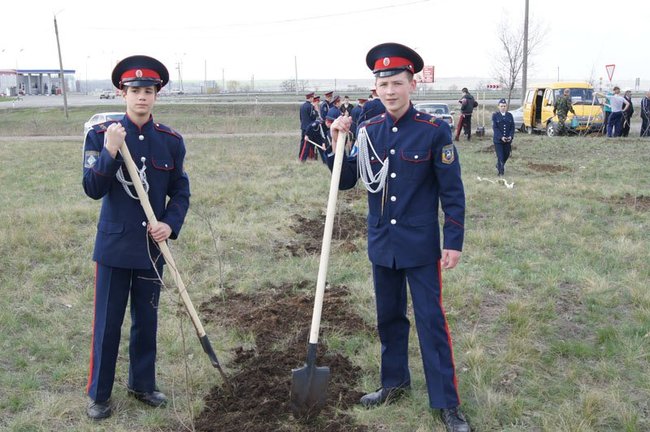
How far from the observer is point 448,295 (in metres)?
5.77

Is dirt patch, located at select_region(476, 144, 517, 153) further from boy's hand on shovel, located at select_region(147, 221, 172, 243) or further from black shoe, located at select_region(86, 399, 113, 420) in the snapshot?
Result: black shoe, located at select_region(86, 399, 113, 420)

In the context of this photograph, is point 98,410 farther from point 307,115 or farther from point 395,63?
point 307,115

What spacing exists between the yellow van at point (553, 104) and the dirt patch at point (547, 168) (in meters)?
7.92

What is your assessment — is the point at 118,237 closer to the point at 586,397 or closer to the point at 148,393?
the point at 148,393

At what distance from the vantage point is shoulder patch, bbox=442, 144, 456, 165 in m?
3.47

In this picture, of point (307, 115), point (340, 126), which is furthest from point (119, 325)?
point (307, 115)

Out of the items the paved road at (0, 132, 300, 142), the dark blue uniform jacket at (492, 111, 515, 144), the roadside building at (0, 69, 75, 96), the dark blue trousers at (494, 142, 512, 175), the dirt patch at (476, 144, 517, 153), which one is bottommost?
the dirt patch at (476, 144, 517, 153)

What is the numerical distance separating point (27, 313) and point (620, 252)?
5883mm

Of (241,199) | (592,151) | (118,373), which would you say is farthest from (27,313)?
(592,151)

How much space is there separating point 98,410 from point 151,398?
0.31 metres

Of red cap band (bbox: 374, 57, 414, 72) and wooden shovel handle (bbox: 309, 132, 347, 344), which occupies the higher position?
red cap band (bbox: 374, 57, 414, 72)

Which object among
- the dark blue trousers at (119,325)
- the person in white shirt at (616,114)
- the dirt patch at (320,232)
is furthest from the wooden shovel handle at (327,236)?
the person in white shirt at (616,114)

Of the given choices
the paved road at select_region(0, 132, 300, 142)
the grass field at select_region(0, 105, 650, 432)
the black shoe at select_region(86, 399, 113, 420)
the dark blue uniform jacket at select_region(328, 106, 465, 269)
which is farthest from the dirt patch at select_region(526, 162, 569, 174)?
the paved road at select_region(0, 132, 300, 142)

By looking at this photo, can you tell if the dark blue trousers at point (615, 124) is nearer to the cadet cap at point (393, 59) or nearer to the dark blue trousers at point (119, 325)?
the cadet cap at point (393, 59)
